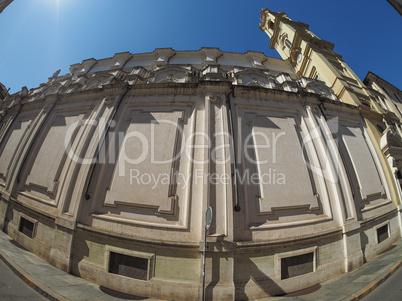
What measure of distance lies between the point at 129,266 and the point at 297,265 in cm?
514

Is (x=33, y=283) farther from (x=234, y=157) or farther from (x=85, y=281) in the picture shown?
(x=234, y=157)

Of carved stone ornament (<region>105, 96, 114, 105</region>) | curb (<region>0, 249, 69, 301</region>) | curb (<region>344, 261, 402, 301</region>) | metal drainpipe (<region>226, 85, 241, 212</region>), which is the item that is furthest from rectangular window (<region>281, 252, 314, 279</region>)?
carved stone ornament (<region>105, 96, 114, 105</region>)

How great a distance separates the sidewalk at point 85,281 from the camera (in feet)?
11.9

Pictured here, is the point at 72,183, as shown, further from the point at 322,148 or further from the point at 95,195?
the point at 322,148

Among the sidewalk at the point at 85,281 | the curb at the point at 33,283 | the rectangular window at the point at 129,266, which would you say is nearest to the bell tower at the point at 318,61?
the sidewalk at the point at 85,281

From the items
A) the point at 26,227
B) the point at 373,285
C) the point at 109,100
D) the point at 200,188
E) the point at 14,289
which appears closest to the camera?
the point at 14,289

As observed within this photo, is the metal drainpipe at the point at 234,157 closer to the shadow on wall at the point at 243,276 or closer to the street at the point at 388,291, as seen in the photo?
the shadow on wall at the point at 243,276

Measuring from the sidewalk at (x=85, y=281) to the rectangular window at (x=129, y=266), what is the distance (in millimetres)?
471

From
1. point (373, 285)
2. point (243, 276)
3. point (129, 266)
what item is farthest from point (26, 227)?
point (373, 285)

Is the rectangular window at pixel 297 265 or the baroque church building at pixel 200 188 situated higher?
the baroque church building at pixel 200 188

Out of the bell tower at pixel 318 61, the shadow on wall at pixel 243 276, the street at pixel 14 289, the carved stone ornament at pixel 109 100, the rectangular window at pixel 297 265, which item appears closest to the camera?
the street at pixel 14 289

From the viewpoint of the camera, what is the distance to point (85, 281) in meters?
4.36

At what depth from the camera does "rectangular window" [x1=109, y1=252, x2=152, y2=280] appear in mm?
4309

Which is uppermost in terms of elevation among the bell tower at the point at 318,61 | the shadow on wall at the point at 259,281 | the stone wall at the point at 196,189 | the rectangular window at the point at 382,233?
the bell tower at the point at 318,61
